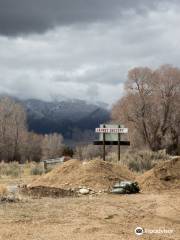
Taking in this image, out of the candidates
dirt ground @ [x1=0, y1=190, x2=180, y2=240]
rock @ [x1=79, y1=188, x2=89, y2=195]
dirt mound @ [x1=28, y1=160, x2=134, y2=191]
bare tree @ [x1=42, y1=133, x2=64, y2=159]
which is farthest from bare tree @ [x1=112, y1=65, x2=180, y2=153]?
dirt ground @ [x1=0, y1=190, x2=180, y2=240]

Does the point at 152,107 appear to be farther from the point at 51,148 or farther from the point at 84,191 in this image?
the point at 84,191

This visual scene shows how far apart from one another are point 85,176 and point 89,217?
8.40 meters

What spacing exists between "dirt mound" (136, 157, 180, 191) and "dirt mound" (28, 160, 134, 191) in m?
1.25

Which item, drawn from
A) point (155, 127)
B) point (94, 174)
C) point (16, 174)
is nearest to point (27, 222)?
point (94, 174)

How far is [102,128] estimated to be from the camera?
29734 mm

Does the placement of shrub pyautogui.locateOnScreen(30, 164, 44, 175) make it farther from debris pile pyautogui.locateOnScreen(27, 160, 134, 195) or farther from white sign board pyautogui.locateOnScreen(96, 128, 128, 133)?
debris pile pyautogui.locateOnScreen(27, 160, 134, 195)

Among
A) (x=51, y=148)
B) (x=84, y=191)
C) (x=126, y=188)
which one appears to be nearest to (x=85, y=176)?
(x=84, y=191)

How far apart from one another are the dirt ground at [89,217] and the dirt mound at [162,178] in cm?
242

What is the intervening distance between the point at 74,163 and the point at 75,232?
12.0 m

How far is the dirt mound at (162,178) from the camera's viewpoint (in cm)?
2022

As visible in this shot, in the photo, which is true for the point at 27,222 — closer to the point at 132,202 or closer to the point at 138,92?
the point at 132,202

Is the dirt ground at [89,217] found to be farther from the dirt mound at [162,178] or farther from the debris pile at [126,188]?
the dirt mound at [162,178]

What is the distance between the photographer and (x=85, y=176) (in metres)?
21.7

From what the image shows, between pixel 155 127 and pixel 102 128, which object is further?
pixel 155 127
